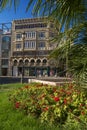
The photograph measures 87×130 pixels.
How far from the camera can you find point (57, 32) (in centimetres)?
280

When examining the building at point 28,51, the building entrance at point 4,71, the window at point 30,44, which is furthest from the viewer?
the building entrance at point 4,71

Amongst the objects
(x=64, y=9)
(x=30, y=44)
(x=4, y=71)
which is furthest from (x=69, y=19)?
(x=4, y=71)

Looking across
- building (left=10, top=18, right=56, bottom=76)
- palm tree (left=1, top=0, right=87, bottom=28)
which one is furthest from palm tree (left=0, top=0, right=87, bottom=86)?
building (left=10, top=18, right=56, bottom=76)

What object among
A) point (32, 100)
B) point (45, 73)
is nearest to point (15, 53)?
point (45, 73)

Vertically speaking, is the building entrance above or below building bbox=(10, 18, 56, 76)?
below

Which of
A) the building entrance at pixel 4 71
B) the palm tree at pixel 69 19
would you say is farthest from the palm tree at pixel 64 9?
the building entrance at pixel 4 71

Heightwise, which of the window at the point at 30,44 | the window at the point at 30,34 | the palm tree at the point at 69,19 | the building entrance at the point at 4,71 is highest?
the window at the point at 30,34

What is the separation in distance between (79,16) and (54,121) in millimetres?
2404

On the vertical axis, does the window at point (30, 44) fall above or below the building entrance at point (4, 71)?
above

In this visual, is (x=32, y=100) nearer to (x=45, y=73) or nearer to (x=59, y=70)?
(x=59, y=70)

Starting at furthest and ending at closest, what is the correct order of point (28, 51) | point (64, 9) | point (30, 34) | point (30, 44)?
point (28, 51)
point (30, 34)
point (30, 44)
point (64, 9)

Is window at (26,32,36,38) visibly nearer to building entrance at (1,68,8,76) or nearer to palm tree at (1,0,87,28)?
building entrance at (1,68,8,76)

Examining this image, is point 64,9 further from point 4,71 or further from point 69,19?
point 4,71

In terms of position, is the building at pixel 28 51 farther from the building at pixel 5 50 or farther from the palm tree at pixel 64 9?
the palm tree at pixel 64 9
